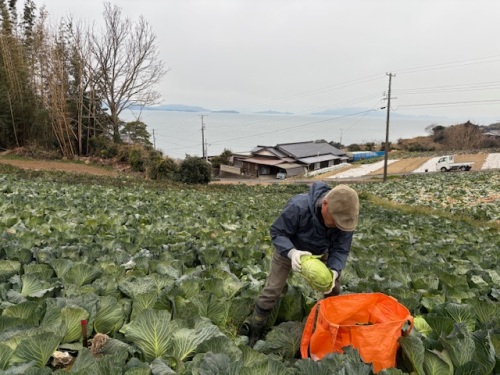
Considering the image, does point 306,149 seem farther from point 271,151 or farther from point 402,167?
point 402,167

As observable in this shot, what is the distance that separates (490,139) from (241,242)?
82983mm

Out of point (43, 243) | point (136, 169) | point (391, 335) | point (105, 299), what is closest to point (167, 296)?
point (105, 299)

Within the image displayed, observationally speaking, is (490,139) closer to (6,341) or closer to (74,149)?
(74,149)

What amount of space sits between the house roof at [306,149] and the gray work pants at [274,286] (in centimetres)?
6046

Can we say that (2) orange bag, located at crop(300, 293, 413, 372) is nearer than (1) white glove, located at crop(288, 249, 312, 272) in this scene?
Yes

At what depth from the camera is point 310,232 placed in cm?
328

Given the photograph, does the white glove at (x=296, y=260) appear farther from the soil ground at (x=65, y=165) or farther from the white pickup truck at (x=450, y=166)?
the white pickup truck at (x=450, y=166)

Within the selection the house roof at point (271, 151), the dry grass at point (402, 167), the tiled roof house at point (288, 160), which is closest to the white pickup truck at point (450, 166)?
the dry grass at point (402, 167)

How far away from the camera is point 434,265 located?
5.37 metres

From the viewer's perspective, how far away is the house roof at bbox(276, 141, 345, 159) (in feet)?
213

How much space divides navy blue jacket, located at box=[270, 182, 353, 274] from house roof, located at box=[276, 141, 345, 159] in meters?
60.4

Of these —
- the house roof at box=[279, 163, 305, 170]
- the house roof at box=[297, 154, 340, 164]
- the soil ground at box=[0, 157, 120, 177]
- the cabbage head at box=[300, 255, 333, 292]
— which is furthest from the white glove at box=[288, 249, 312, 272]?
the house roof at box=[297, 154, 340, 164]

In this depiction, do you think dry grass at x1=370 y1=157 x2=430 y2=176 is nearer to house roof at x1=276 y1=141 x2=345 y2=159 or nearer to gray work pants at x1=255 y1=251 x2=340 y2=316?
house roof at x1=276 y1=141 x2=345 y2=159

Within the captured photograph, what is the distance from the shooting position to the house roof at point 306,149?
64.9 meters
